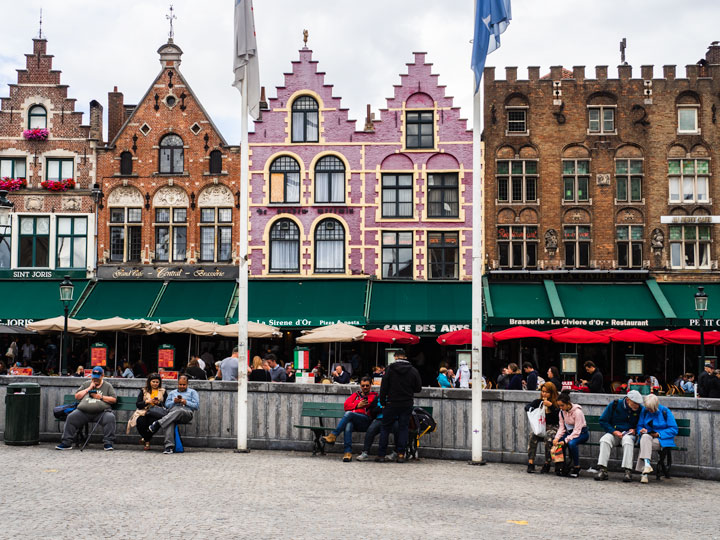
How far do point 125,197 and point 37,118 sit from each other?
4.60 meters

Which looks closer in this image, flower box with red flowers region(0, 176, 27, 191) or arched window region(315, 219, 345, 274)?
arched window region(315, 219, 345, 274)

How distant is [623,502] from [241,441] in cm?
668

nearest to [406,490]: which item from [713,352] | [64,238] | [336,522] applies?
[336,522]

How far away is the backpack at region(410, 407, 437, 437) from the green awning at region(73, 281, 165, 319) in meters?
18.3

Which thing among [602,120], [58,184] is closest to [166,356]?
[58,184]

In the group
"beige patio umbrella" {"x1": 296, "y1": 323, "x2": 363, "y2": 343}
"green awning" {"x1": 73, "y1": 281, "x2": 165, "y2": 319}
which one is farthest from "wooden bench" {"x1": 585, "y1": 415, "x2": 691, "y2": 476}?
"green awning" {"x1": 73, "y1": 281, "x2": 165, "y2": 319}

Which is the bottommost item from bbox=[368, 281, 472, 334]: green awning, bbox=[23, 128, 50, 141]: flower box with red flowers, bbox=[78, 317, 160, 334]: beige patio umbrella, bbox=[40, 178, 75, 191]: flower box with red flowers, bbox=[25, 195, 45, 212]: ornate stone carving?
bbox=[78, 317, 160, 334]: beige patio umbrella

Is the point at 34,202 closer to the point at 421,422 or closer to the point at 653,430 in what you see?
the point at 421,422

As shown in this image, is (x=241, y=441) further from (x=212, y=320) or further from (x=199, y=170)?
(x=199, y=170)

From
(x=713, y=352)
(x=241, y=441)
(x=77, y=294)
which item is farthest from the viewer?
(x=77, y=294)

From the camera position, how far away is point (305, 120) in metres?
33.6

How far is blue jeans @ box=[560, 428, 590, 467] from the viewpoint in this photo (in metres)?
13.2

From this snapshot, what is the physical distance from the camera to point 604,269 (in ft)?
107

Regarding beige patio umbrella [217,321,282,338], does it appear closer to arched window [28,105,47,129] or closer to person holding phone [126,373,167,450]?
person holding phone [126,373,167,450]
